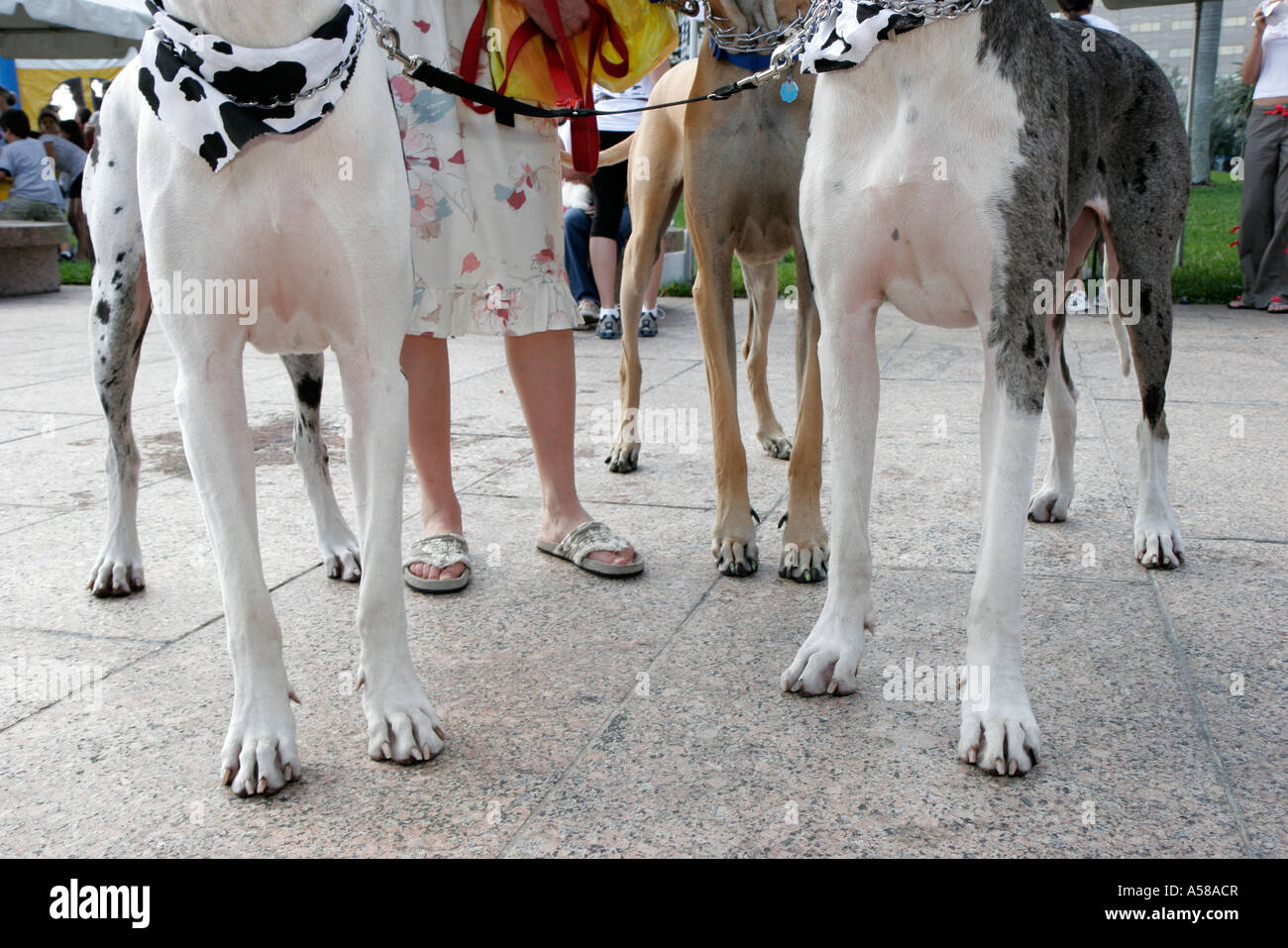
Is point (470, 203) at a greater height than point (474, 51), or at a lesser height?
lesser

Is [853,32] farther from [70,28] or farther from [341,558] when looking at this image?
[70,28]

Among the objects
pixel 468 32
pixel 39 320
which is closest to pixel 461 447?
A: pixel 468 32

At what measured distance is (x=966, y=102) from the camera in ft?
7.65

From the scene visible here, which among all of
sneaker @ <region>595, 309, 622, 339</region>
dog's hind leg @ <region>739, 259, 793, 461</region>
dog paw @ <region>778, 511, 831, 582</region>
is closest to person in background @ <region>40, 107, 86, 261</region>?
sneaker @ <region>595, 309, 622, 339</region>

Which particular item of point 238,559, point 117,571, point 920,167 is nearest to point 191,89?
point 238,559

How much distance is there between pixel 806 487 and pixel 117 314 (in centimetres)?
227

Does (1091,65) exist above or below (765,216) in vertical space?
above

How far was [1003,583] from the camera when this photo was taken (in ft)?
7.88

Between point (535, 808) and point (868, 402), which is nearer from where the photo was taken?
point (535, 808)

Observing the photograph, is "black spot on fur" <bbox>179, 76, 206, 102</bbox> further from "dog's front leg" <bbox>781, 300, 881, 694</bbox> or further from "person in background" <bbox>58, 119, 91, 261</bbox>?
"person in background" <bbox>58, 119, 91, 261</bbox>

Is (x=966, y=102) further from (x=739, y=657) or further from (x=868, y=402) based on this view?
(x=739, y=657)

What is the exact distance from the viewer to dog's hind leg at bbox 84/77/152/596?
302cm

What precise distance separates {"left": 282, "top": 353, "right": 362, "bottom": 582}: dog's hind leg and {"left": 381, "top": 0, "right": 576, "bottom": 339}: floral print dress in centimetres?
41

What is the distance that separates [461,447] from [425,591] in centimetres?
203
